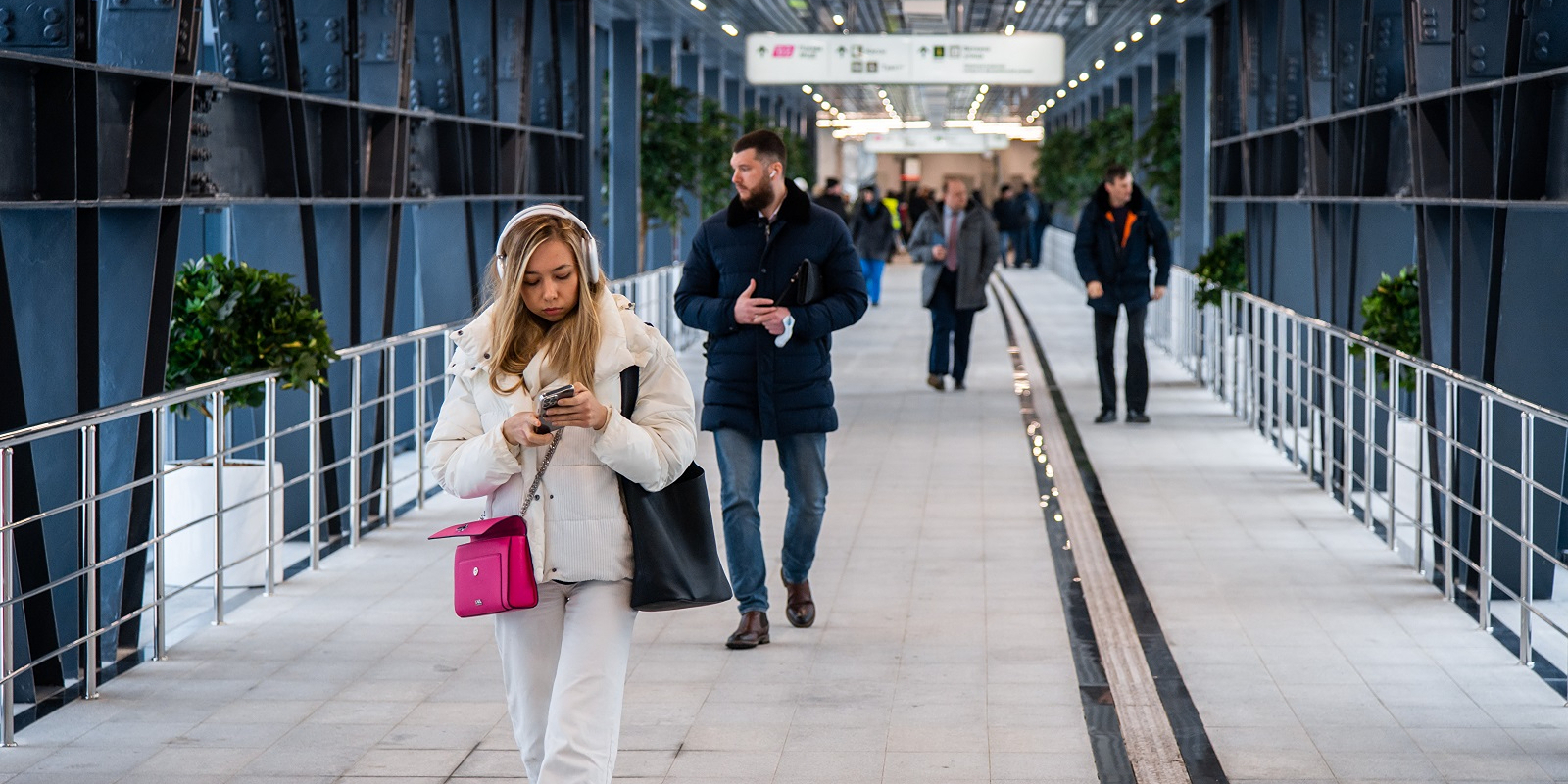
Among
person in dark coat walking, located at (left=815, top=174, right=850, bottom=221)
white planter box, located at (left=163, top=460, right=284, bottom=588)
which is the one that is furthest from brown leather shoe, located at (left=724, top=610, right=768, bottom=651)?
person in dark coat walking, located at (left=815, top=174, right=850, bottom=221)

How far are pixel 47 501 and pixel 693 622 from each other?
2.06 metres

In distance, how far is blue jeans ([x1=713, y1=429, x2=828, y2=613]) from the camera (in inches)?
212

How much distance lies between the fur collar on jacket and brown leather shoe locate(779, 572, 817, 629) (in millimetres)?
1176

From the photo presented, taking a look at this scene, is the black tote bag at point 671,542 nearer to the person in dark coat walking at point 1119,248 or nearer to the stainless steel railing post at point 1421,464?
the stainless steel railing post at point 1421,464

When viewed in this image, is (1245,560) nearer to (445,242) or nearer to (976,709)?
(976,709)

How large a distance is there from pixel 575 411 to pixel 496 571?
32cm

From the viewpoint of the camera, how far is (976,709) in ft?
15.9

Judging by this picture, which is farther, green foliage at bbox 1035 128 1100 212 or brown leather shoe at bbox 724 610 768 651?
green foliage at bbox 1035 128 1100 212

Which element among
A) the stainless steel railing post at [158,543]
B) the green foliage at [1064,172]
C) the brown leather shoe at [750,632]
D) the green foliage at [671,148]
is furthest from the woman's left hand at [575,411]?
the green foliage at [1064,172]

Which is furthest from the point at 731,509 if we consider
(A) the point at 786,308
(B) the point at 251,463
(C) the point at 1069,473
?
(C) the point at 1069,473

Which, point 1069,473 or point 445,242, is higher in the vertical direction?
point 445,242

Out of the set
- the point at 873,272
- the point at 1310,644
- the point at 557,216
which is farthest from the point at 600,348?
the point at 873,272

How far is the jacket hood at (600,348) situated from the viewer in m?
3.24

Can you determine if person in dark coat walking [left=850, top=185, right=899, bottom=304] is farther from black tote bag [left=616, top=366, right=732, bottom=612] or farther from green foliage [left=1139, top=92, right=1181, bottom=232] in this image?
black tote bag [left=616, top=366, right=732, bottom=612]
